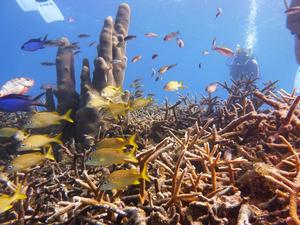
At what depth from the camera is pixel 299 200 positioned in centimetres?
227

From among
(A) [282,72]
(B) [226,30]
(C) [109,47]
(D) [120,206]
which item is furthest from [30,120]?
(A) [282,72]

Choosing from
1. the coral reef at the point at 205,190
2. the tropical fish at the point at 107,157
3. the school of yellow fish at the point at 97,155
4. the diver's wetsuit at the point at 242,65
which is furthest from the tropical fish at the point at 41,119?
the diver's wetsuit at the point at 242,65

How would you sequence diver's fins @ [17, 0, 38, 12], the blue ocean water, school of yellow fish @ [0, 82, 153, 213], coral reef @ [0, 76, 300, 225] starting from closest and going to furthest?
coral reef @ [0, 76, 300, 225] → school of yellow fish @ [0, 82, 153, 213] → diver's fins @ [17, 0, 38, 12] → the blue ocean water

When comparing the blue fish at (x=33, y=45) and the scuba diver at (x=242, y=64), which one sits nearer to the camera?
the blue fish at (x=33, y=45)

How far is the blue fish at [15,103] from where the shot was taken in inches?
159

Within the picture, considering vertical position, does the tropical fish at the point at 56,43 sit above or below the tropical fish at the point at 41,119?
above

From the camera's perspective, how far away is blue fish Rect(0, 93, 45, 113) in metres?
4.04

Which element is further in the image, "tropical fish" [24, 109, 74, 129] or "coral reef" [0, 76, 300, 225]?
"tropical fish" [24, 109, 74, 129]

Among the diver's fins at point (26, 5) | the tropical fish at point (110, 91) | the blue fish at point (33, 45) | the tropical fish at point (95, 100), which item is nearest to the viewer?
the tropical fish at point (95, 100)

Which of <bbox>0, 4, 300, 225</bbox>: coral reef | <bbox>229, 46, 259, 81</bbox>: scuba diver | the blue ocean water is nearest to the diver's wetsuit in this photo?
<bbox>229, 46, 259, 81</bbox>: scuba diver

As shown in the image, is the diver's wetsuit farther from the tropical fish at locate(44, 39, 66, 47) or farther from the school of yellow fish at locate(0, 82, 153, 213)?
the school of yellow fish at locate(0, 82, 153, 213)

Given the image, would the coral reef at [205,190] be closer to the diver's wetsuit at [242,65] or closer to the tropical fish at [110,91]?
the tropical fish at [110,91]

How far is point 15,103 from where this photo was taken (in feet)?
13.4

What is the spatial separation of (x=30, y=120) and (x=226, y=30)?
197 ft
